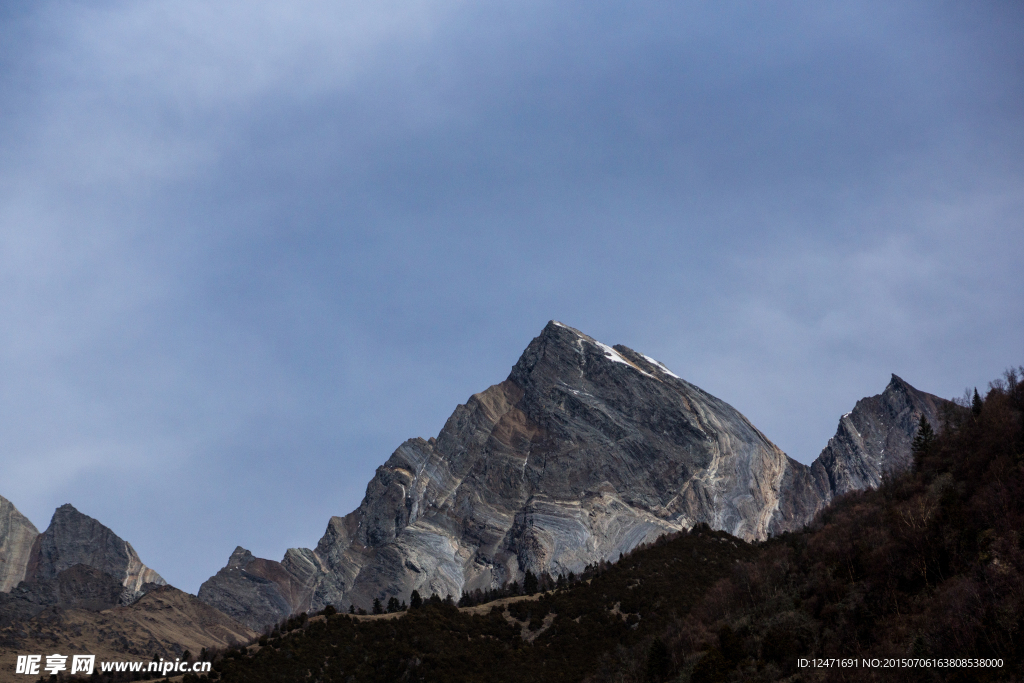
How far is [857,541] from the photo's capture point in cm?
8812

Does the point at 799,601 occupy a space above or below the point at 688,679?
above

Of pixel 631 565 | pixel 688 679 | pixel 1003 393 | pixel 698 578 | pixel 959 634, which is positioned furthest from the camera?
pixel 631 565

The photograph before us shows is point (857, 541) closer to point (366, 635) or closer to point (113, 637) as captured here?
point (366, 635)

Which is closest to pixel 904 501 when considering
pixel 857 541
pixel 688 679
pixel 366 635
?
pixel 857 541

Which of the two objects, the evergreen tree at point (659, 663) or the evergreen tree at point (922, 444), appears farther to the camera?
the evergreen tree at point (922, 444)

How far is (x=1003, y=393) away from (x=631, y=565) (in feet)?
198

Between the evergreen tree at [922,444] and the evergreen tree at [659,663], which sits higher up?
the evergreen tree at [922,444]

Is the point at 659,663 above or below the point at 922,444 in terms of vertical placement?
below

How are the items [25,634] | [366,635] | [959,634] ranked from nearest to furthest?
[959,634] → [366,635] → [25,634]

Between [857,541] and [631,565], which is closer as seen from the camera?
[857,541]

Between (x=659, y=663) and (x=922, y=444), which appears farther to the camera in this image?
(x=922, y=444)

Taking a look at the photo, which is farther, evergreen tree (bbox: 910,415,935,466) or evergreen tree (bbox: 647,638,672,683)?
evergreen tree (bbox: 910,415,935,466)

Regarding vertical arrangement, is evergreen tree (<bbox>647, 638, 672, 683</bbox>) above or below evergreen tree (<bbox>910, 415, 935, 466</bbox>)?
below

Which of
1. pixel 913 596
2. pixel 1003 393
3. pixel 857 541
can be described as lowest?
pixel 913 596
